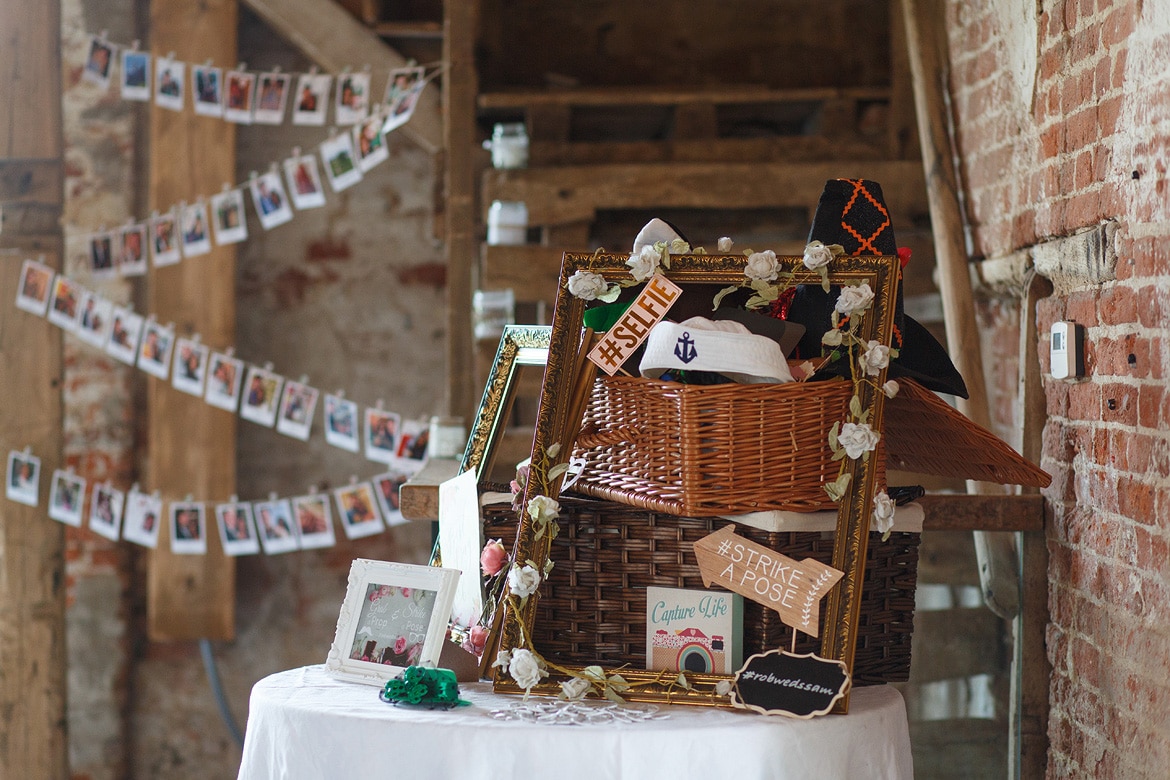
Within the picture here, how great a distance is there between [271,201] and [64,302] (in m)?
0.72

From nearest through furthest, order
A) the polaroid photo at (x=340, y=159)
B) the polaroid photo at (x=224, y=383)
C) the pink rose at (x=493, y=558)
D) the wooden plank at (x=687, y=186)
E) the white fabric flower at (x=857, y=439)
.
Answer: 1. the white fabric flower at (x=857, y=439)
2. the pink rose at (x=493, y=558)
3. the wooden plank at (x=687, y=186)
4. the polaroid photo at (x=340, y=159)
5. the polaroid photo at (x=224, y=383)

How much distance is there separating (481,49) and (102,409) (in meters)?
1.82

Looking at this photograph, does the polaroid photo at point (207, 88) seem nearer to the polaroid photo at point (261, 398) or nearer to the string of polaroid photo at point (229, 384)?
the string of polaroid photo at point (229, 384)

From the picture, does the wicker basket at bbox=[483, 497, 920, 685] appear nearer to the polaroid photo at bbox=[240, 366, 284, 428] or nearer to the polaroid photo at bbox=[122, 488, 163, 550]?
the polaroid photo at bbox=[240, 366, 284, 428]

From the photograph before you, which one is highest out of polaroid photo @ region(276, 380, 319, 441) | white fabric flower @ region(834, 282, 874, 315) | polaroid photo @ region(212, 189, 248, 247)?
polaroid photo @ region(212, 189, 248, 247)

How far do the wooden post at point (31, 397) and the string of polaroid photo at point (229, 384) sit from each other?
0.12m

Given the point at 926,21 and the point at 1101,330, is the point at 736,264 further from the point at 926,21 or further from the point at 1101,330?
the point at 926,21

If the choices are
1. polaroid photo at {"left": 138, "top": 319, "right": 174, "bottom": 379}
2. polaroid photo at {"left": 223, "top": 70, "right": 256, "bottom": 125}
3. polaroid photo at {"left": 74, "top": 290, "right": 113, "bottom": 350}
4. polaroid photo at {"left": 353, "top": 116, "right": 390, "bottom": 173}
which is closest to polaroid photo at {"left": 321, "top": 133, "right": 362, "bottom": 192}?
polaroid photo at {"left": 353, "top": 116, "right": 390, "bottom": 173}

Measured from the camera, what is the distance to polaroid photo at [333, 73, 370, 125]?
11.3 ft

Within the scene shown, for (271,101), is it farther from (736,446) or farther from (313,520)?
(736,446)

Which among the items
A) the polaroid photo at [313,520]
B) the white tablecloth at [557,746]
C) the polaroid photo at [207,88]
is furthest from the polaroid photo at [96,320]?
the white tablecloth at [557,746]

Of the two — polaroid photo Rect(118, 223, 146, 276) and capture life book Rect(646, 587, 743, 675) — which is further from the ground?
polaroid photo Rect(118, 223, 146, 276)

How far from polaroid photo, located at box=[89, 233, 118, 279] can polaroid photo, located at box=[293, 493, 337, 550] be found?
0.98 meters

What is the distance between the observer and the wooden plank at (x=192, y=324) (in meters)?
3.70
